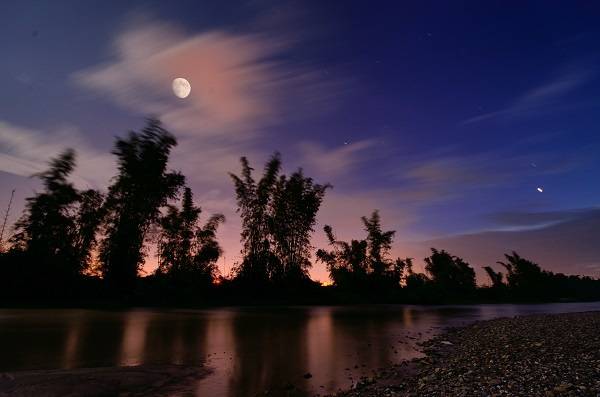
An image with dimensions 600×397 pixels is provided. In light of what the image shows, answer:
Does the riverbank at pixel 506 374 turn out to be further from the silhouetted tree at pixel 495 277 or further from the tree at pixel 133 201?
the silhouetted tree at pixel 495 277

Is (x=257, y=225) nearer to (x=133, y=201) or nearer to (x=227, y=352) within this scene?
(x=133, y=201)

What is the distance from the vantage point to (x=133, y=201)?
56.9 meters

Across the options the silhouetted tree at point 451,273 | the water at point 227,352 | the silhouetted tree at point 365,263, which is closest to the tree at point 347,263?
the silhouetted tree at point 365,263

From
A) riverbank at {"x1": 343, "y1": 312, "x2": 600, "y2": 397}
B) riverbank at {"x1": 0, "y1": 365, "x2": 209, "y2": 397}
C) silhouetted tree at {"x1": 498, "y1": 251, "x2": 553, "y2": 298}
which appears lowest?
riverbank at {"x1": 0, "y1": 365, "x2": 209, "y2": 397}

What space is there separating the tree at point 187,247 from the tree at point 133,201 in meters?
4.57

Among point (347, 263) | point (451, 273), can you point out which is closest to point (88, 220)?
point (347, 263)

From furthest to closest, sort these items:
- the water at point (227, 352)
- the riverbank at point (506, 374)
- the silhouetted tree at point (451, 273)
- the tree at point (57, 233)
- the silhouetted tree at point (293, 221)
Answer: the silhouetted tree at point (451, 273) < the silhouetted tree at point (293, 221) < the tree at point (57, 233) < the water at point (227, 352) < the riverbank at point (506, 374)

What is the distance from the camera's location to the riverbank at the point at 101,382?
338 inches

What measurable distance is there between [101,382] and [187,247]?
57306 mm

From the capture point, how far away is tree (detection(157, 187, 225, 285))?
6169 cm

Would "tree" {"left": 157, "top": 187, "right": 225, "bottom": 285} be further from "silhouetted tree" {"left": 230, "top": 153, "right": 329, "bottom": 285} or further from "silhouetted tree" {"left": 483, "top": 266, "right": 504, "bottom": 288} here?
"silhouetted tree" {"left": 483, "top": 266, "right": 504, "bottom": 288}

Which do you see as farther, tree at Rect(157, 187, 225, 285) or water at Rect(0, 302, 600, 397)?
tree at Rect(157, 187, 225, 285)

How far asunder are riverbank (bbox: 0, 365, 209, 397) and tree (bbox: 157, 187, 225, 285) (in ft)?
172

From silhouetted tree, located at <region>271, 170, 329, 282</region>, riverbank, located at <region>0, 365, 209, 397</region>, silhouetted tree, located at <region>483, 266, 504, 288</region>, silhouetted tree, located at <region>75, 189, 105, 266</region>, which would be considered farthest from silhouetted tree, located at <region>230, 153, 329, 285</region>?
silhouetted tree, located at <region>483, 266, 504, 288</region>
